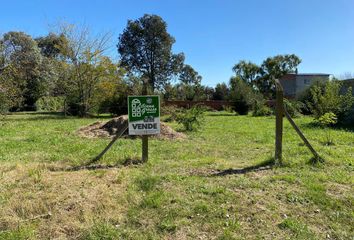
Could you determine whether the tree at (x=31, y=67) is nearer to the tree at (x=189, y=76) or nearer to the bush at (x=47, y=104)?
the bush at (x=47, y=104)

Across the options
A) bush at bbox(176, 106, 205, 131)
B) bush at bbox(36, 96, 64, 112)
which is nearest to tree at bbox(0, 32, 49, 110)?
bush at bbox(36, 96, 64, 112)

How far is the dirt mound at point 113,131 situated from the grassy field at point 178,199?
3743 millimetres

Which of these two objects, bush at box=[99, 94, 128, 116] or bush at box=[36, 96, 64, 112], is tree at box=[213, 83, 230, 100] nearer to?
bush at box=[36, 96, 64, 112]

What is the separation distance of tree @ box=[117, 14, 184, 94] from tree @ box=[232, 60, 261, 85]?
18011 millimetres

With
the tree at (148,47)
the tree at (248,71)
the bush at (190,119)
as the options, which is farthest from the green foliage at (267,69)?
the bush at (190,119)

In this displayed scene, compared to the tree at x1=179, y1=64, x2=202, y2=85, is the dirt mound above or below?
below

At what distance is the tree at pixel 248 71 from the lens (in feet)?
200

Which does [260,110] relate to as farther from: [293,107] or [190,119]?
[190,119]

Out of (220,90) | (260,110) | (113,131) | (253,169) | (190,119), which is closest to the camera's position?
(253,169)

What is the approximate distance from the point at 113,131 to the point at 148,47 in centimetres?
3923

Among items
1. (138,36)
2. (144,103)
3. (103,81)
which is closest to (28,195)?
(144,103)

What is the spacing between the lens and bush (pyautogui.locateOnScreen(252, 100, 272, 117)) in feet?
90.4

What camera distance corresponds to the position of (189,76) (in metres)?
60.0

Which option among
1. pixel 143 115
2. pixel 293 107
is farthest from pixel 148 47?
pixel 143 115
